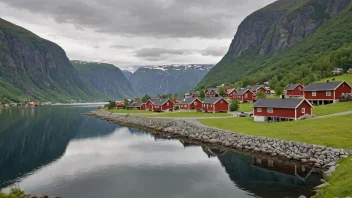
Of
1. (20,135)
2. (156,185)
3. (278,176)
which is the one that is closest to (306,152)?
(278,176)

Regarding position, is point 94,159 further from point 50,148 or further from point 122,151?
point 50,148

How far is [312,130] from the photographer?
150 ft

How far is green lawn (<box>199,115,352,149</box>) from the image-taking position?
3909 cm

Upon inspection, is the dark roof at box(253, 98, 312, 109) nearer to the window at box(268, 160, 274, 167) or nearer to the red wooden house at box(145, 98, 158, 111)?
the window at box(268, 160, 274, 167)

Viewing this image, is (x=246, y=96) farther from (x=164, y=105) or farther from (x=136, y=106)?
(x=136, y=106)

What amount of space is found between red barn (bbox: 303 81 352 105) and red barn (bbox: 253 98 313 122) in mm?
18857

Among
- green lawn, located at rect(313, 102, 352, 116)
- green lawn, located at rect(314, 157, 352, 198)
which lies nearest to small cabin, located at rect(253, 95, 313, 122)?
green lawn, located at rect(313, 102, 352, 116)

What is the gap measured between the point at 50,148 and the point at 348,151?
5098 cm

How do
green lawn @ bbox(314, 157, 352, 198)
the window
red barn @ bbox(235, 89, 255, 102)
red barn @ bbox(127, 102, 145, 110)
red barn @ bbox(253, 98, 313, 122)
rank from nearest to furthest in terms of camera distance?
green lawn @ bbox(314, 157, 352, 198) < the window < red barn @ bbox(253, 98, 313, 122) < red barn @ bbox(235, 89, 255, 102) < red barn @ bbox(127, 102, 145, 110)

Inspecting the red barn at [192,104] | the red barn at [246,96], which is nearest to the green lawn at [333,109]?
the red barn at [192,104]

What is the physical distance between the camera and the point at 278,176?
33.3m

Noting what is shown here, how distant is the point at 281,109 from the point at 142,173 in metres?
36.0

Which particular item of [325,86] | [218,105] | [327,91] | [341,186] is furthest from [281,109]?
[341,186]

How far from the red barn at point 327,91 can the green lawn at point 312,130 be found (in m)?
22.2
